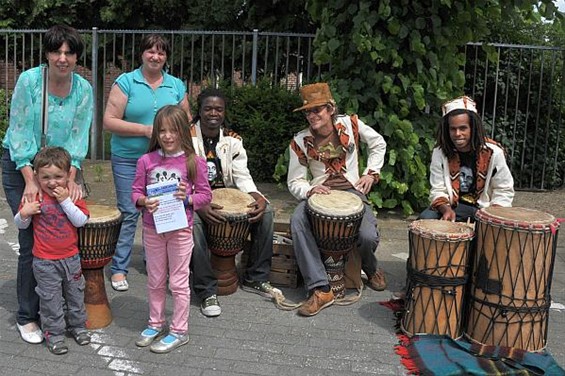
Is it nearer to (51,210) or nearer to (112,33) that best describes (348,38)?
(51,210)

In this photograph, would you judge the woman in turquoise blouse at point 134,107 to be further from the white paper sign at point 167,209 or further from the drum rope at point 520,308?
the drum rope at point 520,308

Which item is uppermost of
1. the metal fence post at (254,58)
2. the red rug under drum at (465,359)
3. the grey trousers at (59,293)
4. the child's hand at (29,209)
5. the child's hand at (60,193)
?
the metal fence post at (254,58)

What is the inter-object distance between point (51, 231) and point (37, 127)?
63cm

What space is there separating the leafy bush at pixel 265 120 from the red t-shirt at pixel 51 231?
508 centimetres

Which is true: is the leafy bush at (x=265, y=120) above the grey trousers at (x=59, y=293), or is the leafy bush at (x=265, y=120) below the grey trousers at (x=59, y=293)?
above

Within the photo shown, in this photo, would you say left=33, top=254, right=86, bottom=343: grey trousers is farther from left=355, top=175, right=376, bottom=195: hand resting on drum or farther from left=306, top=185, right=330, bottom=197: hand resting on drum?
left=355, top=175, right=376, bottom=195: hand resting on drum

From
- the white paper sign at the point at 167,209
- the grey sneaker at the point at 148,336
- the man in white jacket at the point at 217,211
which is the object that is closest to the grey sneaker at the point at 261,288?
the man in white jacket at the point at 217,211

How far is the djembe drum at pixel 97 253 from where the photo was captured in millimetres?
3856

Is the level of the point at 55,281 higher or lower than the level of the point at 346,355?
higher

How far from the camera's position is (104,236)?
3904 mm

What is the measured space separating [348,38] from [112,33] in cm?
497

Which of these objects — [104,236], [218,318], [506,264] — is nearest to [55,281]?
[104,236]

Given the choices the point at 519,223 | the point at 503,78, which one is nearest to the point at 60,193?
the point at 519,223

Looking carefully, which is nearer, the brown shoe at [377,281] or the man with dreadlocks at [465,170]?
the man with dreadlocks at [465,170]
